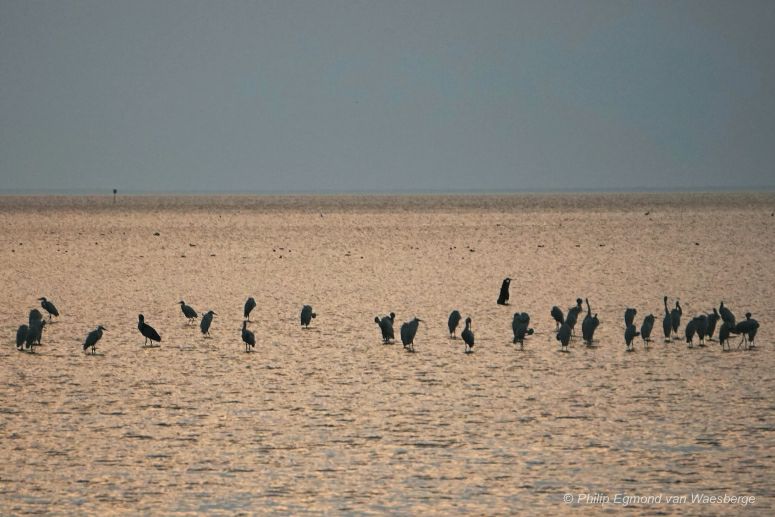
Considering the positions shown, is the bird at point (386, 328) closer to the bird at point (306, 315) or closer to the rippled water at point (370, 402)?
the rippled water at point (370, 402)

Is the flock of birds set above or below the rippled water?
above

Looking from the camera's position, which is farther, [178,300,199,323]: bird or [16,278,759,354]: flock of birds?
[178,300,199,323]: bird

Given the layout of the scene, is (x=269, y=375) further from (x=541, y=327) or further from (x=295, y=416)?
(x=541, y=327)

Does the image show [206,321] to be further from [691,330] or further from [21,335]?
[691,330]

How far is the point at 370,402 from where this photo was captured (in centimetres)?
1388

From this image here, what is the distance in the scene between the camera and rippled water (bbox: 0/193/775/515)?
33.6ft

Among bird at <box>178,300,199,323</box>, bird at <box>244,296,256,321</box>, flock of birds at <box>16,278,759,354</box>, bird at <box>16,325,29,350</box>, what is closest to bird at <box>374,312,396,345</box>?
flock of birds at <box>16,278,759,354</box>

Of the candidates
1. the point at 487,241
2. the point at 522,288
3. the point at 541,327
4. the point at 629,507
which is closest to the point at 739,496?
the point at 629,507

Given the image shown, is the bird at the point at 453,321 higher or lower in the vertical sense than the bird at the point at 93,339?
higher

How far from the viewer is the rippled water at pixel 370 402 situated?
10227mm

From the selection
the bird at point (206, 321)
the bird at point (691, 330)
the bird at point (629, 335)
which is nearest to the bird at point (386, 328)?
the bird at point (206, 321)

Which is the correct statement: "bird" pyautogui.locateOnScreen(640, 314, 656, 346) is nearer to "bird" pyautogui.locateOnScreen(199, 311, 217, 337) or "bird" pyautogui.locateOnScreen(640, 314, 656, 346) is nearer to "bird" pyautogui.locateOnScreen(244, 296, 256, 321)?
"bird" pyautogui.locateOnScreen(244, 296, 256, 321)

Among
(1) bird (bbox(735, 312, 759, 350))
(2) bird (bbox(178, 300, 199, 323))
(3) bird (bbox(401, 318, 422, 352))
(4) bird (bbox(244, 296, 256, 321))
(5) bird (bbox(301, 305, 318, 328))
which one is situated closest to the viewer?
(1) bird (bbox(735, 312, 759, 350))

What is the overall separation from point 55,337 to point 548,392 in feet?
29.7
